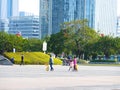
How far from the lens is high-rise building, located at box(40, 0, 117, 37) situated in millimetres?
166250

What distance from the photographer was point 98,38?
8988 centimetres

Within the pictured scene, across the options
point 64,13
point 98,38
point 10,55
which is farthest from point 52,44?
point 64,13

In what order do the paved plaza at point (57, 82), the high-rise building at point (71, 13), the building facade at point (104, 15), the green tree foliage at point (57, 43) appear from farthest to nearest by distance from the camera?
1. the building facade at point (104, 15)
2. the high-rise building at point (71, 13)
3. the green tree foliage at point (57, 43)
4. the paved plaza at point (57, 82)

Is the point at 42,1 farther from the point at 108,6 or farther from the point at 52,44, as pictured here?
the point at 52,44

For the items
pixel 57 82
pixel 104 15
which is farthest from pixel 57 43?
pixel 104 15

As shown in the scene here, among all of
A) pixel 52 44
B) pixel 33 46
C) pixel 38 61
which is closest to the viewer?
pixel 38 61

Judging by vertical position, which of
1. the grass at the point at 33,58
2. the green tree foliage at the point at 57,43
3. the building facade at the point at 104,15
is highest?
the building facade at the point at 104,15

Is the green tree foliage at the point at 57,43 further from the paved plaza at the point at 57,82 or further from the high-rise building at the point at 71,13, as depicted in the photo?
the paved plaza at the point at 57,82

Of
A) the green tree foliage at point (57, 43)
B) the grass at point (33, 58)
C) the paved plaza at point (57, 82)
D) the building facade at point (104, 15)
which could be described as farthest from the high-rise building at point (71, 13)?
the paved plaza at point (57, 82)

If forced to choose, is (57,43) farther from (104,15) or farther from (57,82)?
(104,15)

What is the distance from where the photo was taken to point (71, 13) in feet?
551

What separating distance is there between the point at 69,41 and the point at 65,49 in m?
4.32

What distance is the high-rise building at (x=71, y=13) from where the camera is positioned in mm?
166250

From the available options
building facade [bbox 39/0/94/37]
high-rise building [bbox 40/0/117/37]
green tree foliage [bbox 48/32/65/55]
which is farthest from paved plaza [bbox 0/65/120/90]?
building facade [bbox 39/0/94/37]
